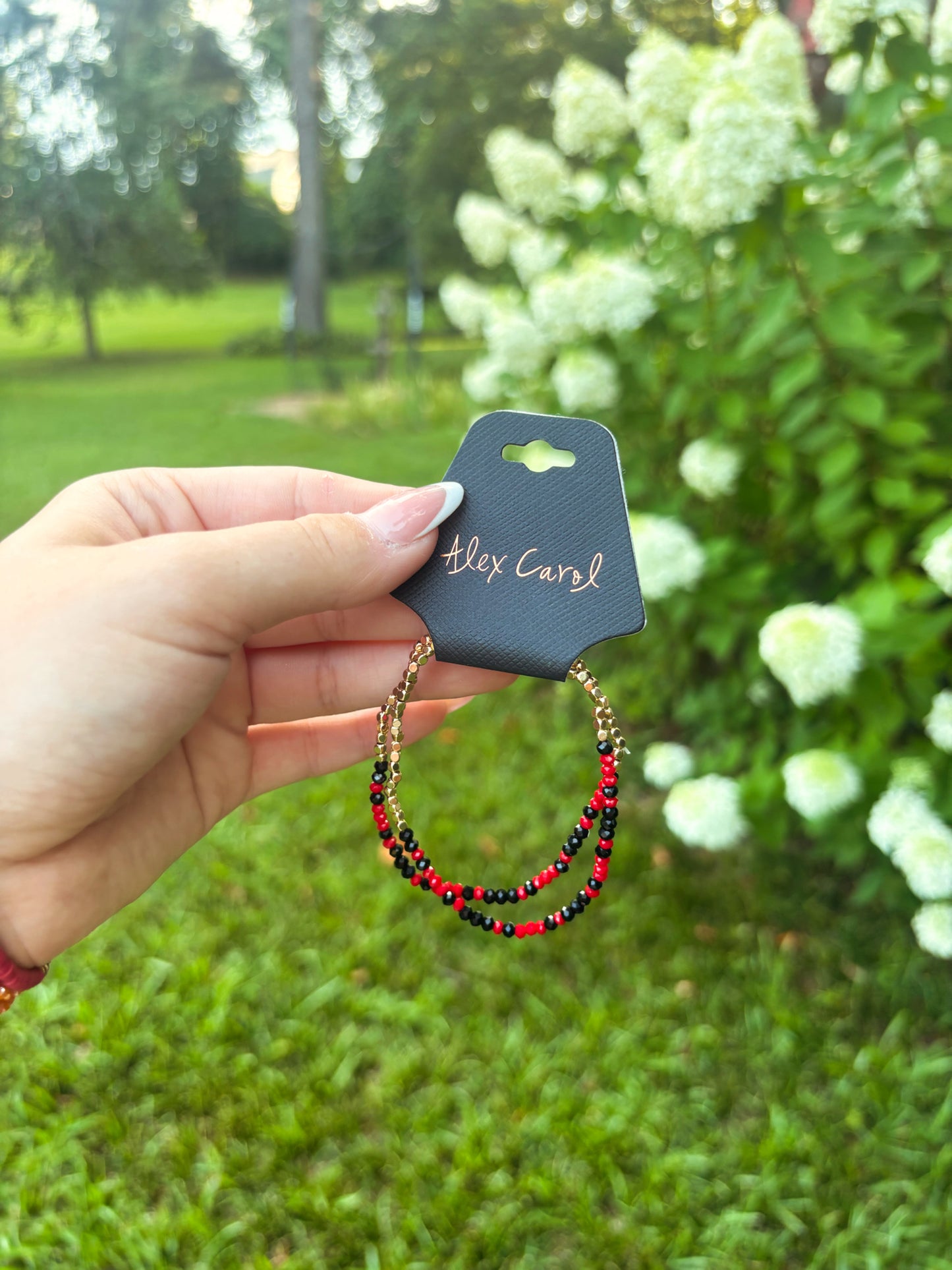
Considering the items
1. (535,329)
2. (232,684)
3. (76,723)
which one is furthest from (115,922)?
(535,329)

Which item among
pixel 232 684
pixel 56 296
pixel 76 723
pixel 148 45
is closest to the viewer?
pixel 76 723

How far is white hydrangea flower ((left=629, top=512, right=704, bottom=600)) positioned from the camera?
1.74 m

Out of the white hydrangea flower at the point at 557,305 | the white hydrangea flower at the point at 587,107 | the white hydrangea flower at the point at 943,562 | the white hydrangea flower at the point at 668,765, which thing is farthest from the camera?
the white hydrangea flower at the point at 587,107

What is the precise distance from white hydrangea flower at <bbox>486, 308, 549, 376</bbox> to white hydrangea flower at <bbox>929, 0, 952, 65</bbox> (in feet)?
3.16

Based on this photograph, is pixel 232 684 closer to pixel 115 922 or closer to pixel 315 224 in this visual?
pixel 115 922

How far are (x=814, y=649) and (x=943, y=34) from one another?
1.28 m

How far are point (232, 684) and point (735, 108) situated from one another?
1.23 metres

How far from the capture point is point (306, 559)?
91 cm

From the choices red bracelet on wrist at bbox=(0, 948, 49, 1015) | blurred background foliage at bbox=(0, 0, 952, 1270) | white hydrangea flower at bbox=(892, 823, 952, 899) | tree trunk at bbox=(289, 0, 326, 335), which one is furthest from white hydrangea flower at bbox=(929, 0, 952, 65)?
tree trunk at bbox=(289, 0, 326, 335)

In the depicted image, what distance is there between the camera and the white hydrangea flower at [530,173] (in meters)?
2.39

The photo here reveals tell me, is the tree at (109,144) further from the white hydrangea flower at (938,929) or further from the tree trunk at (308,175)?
the white hydrangea flower at (938,929)

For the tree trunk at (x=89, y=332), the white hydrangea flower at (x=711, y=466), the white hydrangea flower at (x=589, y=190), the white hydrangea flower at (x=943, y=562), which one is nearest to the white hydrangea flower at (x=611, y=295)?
the white hydrangea flower at (x=711, y=466)

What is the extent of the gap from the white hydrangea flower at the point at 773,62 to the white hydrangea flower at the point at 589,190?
609 millimetres

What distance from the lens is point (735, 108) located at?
4.72 feet
